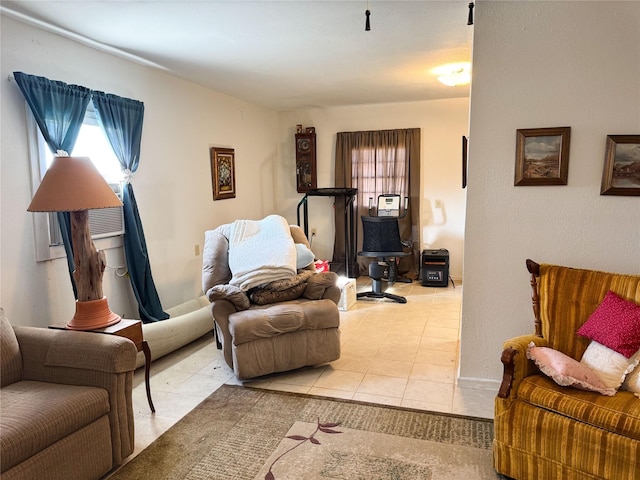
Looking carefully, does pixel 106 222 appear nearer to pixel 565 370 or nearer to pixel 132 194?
pixel 132 194

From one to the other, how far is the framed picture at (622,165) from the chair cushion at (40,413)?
279 centimetres

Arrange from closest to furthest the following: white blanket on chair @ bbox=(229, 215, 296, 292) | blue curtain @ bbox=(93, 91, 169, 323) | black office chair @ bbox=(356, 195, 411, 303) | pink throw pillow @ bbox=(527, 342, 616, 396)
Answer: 1. pink throw pillow @ bbox=(527, 342, 616, 396)
2. white blanket on chair @ bbox=(229, 215, 296, 292)
3. blue curtain @ bbox=(93, 91, 169, 323)
4. black office chair @ bbox=(356, 195, 411, 303)

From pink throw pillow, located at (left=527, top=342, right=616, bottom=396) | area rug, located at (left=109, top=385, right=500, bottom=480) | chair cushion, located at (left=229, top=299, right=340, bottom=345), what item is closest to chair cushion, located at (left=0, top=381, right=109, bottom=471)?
area rug, located at (left=109, top=385, right=500, bottom=480)

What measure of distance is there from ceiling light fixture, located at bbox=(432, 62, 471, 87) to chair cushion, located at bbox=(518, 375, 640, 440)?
303cm

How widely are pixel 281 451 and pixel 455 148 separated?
462 cm

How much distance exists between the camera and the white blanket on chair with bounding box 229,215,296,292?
128 inches

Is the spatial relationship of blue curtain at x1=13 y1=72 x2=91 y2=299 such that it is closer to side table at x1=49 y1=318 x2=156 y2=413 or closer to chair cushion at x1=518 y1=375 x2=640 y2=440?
side table at x1=49 y1=318 x2=156 y2=413

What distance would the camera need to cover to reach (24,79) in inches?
108

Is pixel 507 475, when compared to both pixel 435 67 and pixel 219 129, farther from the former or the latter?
pixel 219 129

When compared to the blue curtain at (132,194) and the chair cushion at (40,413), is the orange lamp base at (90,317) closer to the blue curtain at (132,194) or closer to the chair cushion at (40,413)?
the chair cushion at (40,413)

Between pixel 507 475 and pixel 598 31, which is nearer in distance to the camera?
pixel 507 475

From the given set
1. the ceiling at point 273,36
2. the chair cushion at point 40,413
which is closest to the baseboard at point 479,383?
the chair cushion at point 40,413

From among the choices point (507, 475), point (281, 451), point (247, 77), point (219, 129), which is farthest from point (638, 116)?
point (219, 129)

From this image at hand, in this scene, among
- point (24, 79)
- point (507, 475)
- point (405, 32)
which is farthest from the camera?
point (405, 32)
